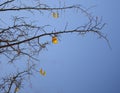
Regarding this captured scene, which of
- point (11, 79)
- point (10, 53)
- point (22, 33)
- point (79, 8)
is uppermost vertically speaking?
point (79, 8)

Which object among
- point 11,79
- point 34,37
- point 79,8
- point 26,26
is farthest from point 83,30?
point 11,79

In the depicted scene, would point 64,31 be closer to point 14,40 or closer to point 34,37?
point 34,37

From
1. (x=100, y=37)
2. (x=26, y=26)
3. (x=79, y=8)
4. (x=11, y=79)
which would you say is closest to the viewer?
(x=100, y=37)

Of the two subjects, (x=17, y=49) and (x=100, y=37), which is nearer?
(x=100, y=37)

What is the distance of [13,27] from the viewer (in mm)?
4703

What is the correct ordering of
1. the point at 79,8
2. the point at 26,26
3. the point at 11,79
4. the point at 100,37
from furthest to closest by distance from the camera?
the point at 11,79
the point at 26,26
the point at 79,8
the point at 100,37

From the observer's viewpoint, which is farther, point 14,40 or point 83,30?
point 14,40

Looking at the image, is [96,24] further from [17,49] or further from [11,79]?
[11,79]

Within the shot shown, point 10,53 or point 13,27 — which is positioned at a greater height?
point 13,27

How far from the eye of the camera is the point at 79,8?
4.30m

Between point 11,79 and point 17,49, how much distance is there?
182cm

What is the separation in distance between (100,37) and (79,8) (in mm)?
698

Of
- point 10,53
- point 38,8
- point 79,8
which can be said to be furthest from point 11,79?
point 79,8

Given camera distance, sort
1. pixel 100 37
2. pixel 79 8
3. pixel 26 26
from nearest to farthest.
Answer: pixel 100 37, pixel 79 8, pixel 26 26
